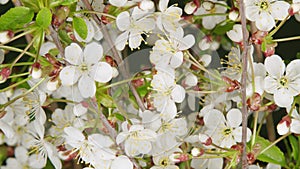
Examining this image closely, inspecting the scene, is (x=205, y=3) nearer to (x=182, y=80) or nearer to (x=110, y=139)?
(x=182, y=80)

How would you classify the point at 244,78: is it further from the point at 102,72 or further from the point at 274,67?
the point at 102,72

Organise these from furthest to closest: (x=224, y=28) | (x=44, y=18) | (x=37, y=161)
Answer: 1. (x=37, y=161)
2. (x=224, y=28)
3. (x=44, y=18)

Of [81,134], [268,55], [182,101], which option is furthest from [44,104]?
[268,55]

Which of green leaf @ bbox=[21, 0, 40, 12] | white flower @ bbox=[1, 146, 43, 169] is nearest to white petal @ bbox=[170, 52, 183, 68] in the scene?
green leaf @ bbox=[21, 0, 40, 12]

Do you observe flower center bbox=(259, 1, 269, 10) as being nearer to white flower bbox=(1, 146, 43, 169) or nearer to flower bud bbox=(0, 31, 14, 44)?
flower bud bbox=(0, 31, 14, 44)

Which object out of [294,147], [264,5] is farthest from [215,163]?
[264,5]

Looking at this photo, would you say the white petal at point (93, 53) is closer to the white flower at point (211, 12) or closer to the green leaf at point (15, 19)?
the green leaf at point (15, 19)

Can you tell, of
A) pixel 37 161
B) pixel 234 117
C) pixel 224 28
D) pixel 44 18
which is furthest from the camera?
pixel 37 161
